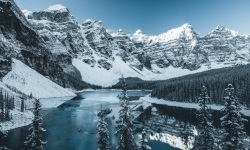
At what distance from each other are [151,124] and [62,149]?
3873cm

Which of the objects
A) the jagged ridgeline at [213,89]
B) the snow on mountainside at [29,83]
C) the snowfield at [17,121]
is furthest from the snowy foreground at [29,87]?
the jagged ridgeline at [213,89]

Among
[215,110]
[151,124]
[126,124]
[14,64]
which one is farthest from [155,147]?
[14,64]

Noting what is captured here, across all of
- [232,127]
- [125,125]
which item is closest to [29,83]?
[125,125]

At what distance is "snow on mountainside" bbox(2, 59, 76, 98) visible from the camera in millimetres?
148375

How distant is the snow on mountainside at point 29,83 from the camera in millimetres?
148375

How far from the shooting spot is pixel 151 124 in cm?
9144

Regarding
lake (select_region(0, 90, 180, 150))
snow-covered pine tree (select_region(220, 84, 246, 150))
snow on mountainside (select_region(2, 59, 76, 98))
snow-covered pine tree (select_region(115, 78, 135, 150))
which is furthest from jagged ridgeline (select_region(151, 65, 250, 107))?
Result: snow-covered pine tree (select_region(220, 84, 246, 150))

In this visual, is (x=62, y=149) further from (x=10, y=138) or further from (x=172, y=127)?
(x=172, y=127)

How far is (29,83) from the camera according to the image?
A: 161875mm

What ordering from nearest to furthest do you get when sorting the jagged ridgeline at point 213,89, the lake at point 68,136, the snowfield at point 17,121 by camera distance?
1. the lake at point 68,136
2. the snowfield at point 17,121
3. the jagged ridgeline at point 213,89

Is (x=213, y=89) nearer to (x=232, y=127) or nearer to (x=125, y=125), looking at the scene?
(x=125, y=125)

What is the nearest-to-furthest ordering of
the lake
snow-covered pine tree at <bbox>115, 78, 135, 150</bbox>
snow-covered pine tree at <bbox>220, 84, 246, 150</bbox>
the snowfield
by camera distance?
snow-covered pine tree at <bbox>220, 84, 246, 150</bbox> < snow-covered pine tree at <bbox>115, 78, 135, 150</bbox> < the lake < the snowfield

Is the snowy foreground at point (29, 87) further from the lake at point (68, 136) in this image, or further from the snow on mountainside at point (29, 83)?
the lake at point (68, 136)

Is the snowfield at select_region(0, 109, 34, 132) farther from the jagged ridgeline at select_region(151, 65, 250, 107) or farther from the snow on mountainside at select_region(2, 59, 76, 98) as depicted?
the jagged ridgeline at select_region(151, 65, 250, 107)
